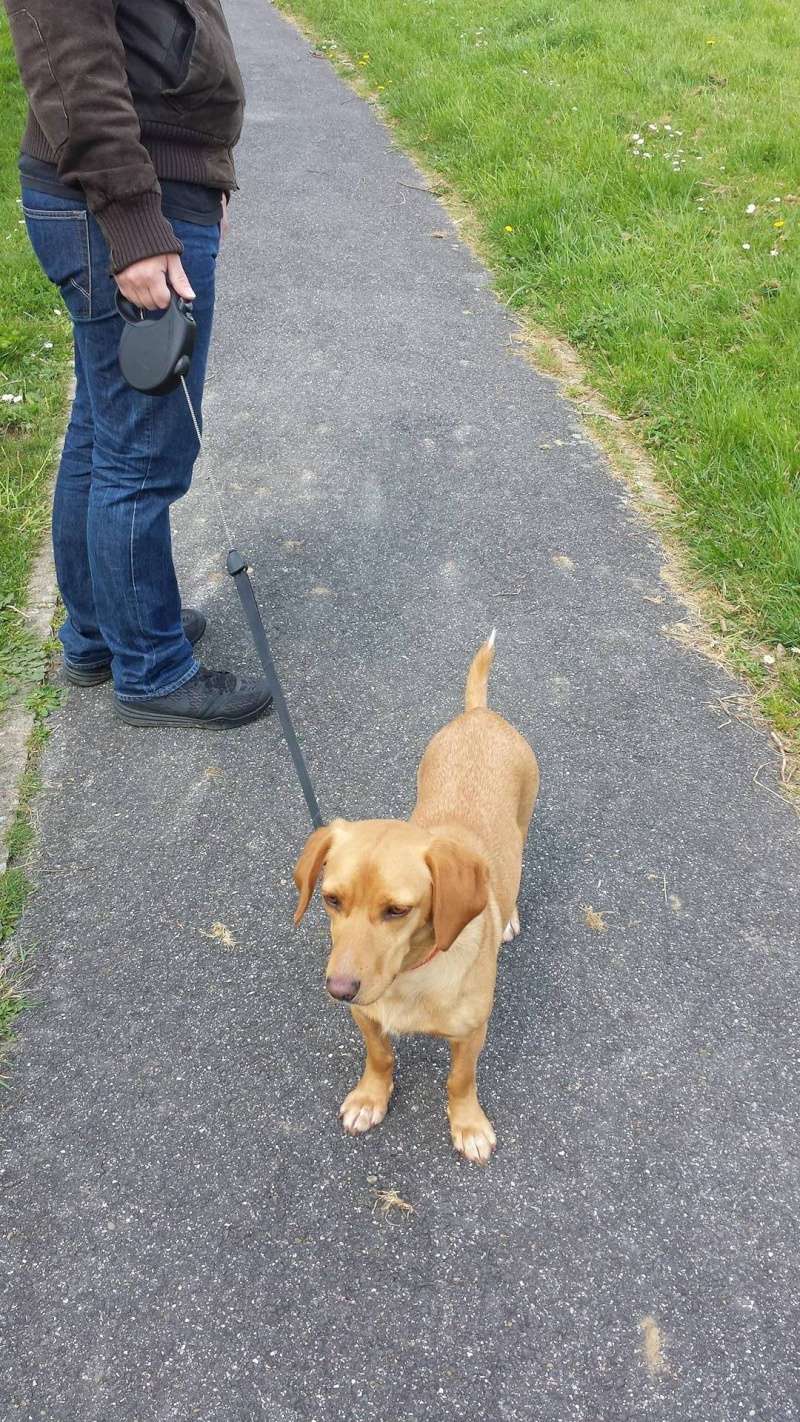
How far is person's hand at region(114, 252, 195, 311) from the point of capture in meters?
2.31

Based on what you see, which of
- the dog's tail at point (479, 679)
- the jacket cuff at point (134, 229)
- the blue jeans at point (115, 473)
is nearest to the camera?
the jacket cuff at point (134, 229)

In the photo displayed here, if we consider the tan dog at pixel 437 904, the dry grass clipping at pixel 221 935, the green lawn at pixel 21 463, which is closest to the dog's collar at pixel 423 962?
the tan dog at pixel 437 904

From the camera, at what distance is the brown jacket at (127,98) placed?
82.4 inches

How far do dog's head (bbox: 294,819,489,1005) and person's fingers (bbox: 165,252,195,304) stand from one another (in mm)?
1510

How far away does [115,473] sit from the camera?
9.00 ft

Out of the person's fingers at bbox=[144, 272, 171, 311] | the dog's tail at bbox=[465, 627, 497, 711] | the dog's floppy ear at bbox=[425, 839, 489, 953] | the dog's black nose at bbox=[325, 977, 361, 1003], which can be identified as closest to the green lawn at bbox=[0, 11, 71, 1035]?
the dog's black nose at bbox=[325, 977, 361, 1003]

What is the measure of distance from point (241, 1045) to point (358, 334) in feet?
14.7

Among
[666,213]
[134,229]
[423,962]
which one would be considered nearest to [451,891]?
[423,962]

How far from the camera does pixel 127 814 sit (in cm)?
291

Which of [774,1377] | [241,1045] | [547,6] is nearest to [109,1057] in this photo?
[241,1045]

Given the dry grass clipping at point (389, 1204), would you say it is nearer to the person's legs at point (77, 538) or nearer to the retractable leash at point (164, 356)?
the retractable leash at point (164, 356)

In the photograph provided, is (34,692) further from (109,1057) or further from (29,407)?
(29,407)

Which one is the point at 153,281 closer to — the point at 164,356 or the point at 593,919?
the point at 164,356

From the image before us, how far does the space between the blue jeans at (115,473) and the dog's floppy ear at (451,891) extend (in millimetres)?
1536
